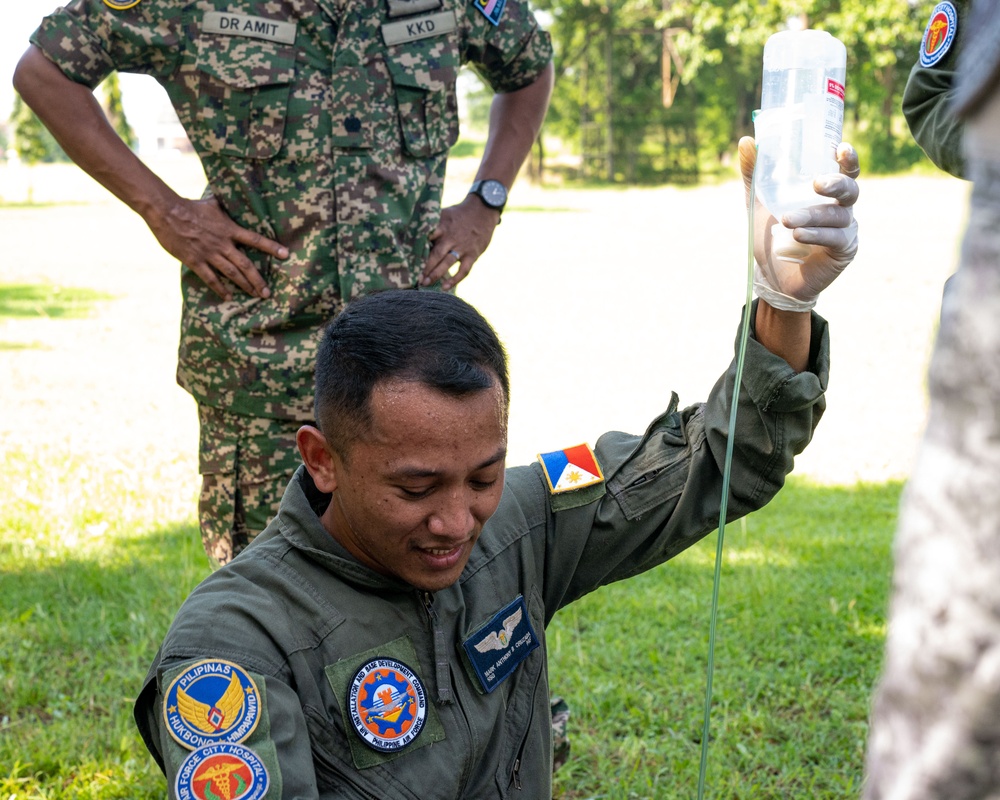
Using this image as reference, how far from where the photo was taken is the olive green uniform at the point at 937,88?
2.82 m

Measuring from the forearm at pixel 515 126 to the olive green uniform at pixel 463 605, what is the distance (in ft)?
4.24

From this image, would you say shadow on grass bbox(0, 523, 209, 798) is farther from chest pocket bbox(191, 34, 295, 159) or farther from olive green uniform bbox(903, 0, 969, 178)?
olive green uniform bbox(903, 0, 969, 178)

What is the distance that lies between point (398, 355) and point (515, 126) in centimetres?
165

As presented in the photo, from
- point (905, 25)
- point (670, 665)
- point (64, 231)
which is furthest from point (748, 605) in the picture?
point (905, 25)

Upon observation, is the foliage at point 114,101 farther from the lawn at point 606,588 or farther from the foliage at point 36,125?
the lawn at point 606,588

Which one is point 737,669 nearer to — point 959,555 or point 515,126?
point 515,126

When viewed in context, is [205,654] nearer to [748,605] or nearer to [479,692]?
[479,692]

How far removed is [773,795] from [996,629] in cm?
249

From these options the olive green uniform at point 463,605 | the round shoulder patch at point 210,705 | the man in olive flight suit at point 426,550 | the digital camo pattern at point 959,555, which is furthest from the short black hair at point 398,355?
the digital camo pattern at point 959,555

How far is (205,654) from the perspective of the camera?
1621 mm

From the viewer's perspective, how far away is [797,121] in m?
1.84

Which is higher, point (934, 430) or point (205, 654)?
point (934, 430)

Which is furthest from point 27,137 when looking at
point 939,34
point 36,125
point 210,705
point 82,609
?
point 210,705

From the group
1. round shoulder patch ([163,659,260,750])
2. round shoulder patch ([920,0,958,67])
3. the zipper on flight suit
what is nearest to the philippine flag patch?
the zipper on flight suit
